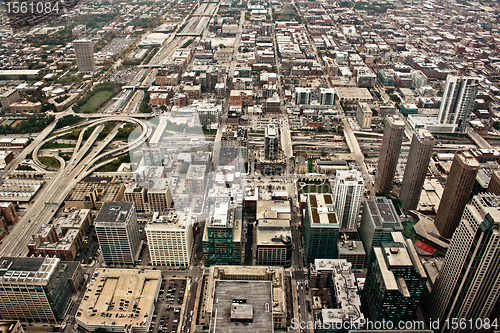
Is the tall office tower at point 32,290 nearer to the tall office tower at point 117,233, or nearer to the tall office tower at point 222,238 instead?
the tall office tower at point 117,233

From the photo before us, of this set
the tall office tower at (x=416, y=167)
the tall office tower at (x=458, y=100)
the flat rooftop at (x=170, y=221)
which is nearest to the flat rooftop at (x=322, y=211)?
the tall office tower at (x=416, y=167)

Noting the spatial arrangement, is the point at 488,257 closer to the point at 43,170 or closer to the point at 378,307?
the point at 378,307

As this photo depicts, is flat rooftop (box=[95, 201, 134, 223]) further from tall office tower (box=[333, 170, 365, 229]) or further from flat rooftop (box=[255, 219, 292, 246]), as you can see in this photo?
tall office tower (box=[333, 170, 365, 229])

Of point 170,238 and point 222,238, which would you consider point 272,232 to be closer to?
point 222,238

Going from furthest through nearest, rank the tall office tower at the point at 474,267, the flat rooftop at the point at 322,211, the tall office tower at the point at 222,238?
the tall office tower at the point at 222,238
the flat rooftop at the point at 322,211
the tall office tower at the point at 474,267

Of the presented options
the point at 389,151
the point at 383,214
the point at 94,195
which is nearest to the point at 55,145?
the point at 94,195

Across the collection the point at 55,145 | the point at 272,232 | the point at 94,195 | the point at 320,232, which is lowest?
the point at 55,145

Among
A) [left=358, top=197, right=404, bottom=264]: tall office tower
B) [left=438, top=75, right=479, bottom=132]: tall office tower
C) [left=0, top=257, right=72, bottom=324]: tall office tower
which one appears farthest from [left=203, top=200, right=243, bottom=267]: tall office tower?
[left=438, top=75, right=479, bottom=132]: tall office tower
